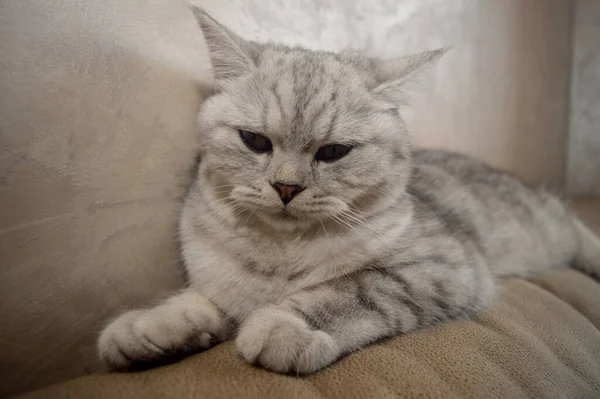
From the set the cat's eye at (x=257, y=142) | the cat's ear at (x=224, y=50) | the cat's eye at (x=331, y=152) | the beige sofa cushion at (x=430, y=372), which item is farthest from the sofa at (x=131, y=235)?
the cat's eye at (x=331, y=152)

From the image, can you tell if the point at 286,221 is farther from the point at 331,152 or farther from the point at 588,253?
the point at 588,253

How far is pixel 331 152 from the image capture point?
39.6 inches

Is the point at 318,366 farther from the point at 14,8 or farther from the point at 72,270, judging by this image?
the point at 14,8

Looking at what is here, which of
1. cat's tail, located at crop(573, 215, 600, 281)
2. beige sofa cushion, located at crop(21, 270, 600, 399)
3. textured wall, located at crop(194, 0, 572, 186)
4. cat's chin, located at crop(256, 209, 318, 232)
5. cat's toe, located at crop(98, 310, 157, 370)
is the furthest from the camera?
cat's tail, located at crop(573, 215, 600, 281)

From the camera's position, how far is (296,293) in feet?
3.19

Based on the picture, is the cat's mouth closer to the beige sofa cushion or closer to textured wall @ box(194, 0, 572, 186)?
the beige sofa cushion

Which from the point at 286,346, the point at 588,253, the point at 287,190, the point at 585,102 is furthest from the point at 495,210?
the point at 585,102

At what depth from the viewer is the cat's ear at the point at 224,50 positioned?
1025 mm

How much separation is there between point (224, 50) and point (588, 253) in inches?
56.1

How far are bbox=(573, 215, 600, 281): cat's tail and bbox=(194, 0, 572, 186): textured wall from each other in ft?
1.74

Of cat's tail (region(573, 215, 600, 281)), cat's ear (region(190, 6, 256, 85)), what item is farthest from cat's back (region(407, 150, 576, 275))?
cat's ear (region(190, 6, 256, 85))

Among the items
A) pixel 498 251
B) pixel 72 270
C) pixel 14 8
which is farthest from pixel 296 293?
pixel 498 251

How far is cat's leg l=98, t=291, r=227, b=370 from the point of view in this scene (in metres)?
0.87

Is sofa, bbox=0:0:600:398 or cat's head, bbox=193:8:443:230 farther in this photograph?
cat's head, bbox=193:8:443:230
